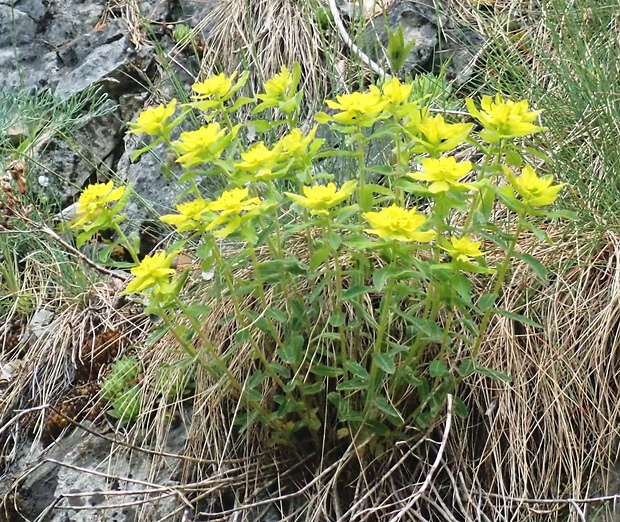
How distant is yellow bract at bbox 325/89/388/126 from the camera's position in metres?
1.36

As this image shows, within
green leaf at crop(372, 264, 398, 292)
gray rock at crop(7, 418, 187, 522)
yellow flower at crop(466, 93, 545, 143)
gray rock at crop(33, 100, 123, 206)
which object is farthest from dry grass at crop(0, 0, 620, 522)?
gray rock at crop(33, 100, 123, 206)

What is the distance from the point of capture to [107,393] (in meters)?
2.05

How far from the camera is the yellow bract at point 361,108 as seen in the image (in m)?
1.36

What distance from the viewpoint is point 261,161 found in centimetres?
136

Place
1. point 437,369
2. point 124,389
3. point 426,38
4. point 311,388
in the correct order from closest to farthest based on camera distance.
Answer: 1. point 437,369
2. point 311,388
3. point 124,389
4. point 426,38

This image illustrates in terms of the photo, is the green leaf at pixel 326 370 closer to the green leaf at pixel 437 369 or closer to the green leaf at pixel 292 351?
the green leaf at pixel 292 351

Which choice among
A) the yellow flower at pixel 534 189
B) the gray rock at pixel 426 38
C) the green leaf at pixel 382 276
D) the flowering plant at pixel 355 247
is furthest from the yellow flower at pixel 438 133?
the gray rock at pixel 426 38

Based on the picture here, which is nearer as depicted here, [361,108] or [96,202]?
[361,108]

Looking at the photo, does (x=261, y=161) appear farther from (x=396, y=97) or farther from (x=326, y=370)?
(x=326, y=370)

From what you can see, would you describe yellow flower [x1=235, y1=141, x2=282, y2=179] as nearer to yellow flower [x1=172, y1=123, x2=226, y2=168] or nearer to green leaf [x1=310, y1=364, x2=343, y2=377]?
yellow flower [x1=172, y1=123, x2=226, y2=168]

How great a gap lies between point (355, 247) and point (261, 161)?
0.74 ft

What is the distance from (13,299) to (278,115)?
1102 millimetres

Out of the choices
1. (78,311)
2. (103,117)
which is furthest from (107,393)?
(103,117)

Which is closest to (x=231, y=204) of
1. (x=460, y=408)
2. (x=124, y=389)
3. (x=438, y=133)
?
(x=438, y=133)
